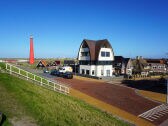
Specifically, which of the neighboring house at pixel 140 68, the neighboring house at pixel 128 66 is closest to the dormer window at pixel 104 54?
the neighboring house at pixel 128 66

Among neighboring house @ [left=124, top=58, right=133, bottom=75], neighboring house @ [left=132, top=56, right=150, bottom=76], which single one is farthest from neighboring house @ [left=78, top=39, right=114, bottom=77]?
neighboring house @ [left=132, top=56, right=150, bottom=76]

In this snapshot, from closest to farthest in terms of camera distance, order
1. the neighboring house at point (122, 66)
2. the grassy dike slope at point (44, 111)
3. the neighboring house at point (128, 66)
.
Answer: the grassy dike slope at point (44, 111) → the neighboring house at point (122, 66) → the neighboring house at point (128, 66)

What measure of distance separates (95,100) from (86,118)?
796 cm

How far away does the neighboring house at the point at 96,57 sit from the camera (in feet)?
169

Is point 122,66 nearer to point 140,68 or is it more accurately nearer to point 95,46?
point 140,68

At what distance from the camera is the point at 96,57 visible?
5109 centimetres

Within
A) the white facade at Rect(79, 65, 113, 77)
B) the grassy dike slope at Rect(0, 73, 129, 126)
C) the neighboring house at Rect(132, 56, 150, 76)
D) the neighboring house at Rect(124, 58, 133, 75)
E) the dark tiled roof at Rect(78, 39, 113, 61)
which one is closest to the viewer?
the grassy dike slope at Rect(0, 73, 129, 126)

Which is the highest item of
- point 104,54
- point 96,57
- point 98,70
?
point 104,54

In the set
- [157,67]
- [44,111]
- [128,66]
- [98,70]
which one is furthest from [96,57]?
[157,67]

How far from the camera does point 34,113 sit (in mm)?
13523

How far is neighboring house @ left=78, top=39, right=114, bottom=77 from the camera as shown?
51500 mm

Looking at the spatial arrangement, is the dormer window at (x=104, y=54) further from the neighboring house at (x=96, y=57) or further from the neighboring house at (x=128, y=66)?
the neighboring house at (x=128, y=66)

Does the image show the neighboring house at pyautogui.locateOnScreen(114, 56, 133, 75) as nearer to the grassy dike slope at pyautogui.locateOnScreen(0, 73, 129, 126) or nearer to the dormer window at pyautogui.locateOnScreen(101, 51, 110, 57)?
the dormer window at pyautogui.locateOnScreen(101, 51, 110, 57)

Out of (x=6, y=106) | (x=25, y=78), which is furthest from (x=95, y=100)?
(x=6, y=106)
